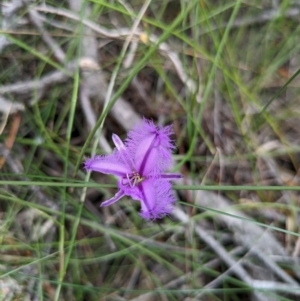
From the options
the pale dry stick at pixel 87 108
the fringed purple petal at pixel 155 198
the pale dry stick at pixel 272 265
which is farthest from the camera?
the pale dry stick at pixel 87 108

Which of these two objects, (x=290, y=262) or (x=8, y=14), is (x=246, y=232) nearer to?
(x=290, y=262)

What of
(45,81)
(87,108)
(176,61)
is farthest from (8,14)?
(176,61)

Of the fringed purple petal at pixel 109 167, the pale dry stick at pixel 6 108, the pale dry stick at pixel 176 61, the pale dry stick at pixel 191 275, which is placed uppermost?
the pale dry stick at pixel 176 61

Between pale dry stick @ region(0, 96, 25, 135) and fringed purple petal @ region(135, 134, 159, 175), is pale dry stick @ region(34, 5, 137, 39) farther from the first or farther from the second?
fringed purple petal @ region(135, 134, 159, 175)

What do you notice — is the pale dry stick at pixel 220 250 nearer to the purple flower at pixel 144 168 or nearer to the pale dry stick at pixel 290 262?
the pale dry stick at pixel 290 262

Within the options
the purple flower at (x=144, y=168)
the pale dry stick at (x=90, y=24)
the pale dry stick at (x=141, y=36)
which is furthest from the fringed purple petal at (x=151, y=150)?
the pale dry stick at (x=90, y=24)

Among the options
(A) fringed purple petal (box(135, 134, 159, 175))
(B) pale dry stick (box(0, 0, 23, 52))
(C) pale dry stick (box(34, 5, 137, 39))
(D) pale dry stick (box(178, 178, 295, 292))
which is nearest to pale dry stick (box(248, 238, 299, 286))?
(D) pale dry stick (box(178, 178, 295, 292))

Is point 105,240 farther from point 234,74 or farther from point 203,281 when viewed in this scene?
point 234,74

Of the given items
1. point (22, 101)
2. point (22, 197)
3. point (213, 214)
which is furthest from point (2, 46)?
point (213, 214)

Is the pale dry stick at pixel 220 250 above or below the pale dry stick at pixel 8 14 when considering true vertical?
below
